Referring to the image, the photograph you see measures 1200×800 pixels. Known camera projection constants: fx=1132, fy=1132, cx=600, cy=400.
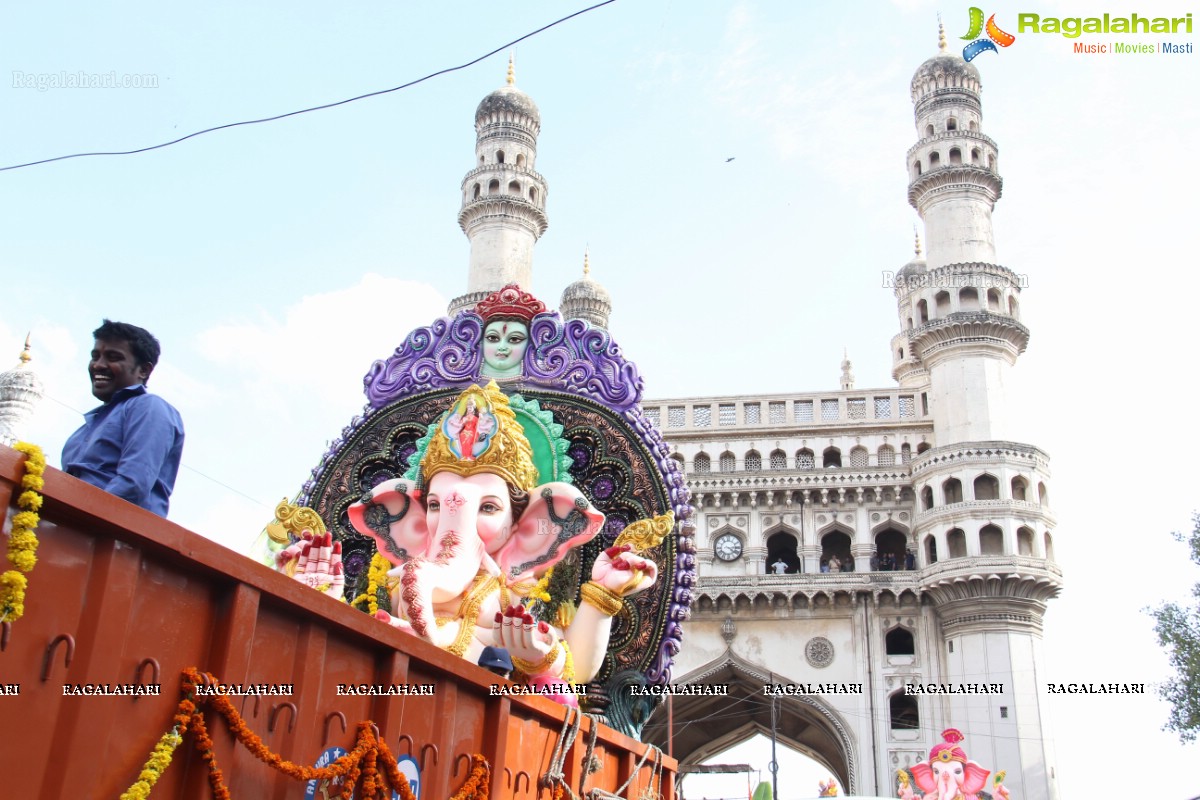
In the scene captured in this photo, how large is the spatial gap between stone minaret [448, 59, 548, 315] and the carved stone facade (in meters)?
6.91

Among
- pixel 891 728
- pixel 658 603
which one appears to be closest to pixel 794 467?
pixel 891 728

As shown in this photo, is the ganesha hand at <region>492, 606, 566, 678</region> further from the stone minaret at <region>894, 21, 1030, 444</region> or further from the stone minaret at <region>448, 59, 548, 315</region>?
the stone minaret at <region>448, 59, 548, 315</region>

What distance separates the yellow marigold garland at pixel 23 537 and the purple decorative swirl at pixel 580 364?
5.89m

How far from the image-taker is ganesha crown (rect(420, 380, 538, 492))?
24.1 feet

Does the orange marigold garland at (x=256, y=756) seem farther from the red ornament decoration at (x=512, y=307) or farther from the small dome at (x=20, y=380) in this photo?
the small dome at (x=20, y=380)

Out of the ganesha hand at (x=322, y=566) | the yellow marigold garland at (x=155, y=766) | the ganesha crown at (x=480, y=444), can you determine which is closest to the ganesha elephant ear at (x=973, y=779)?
the ganesha crown at (x=480, y=444)

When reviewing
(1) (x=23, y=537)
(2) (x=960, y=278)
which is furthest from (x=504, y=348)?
(2) (x=960, y=278)

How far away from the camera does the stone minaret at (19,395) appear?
111ft

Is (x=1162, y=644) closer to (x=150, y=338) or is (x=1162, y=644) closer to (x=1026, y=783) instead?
→ (x=1026, y=783)

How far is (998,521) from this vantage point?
31.8 meters

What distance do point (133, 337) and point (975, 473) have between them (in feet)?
102

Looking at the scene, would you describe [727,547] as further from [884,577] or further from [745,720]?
[745,720]

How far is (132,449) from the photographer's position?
3584 millimetres

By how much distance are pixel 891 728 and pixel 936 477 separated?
7.39 meters
